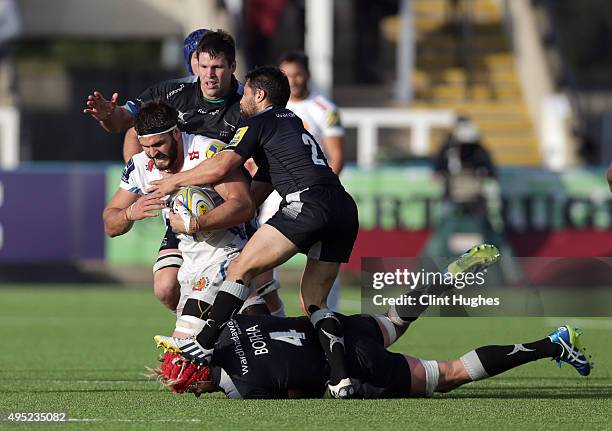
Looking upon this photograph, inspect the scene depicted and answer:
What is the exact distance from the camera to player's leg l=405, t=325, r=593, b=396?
8.48 metres

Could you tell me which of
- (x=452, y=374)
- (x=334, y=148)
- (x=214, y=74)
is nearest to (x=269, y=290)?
(x=214, y=74)

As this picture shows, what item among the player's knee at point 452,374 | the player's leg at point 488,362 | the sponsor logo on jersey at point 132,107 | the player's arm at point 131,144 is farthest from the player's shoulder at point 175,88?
the player's knee at point 452,374

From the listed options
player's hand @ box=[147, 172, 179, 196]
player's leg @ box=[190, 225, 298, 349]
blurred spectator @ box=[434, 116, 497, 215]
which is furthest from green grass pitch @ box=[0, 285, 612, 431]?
blurred spectator @ box=[434, 116, 497, 215]

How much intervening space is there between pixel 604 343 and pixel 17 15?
52.7 feet

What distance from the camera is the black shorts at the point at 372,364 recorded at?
330 inches

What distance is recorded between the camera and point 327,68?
25375 mm

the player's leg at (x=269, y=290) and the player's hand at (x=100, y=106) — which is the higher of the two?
the player's hand at (x=100, y=106)

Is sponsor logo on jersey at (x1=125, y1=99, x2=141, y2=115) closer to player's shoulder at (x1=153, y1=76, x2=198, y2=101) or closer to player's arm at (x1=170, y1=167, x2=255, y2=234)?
player's shoulder at (x1=153, y1=76, x2=198, y2=101)

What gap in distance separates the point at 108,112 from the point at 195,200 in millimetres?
1098

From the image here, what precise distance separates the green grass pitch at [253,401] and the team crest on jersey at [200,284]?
652 mm

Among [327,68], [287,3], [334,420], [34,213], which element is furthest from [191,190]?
[287,3]

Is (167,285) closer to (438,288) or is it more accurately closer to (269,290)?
(269,290)

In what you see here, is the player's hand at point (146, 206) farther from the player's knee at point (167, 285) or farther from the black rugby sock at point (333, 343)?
the black rugby sock at point (333, 343)

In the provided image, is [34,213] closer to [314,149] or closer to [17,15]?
[17,15]
